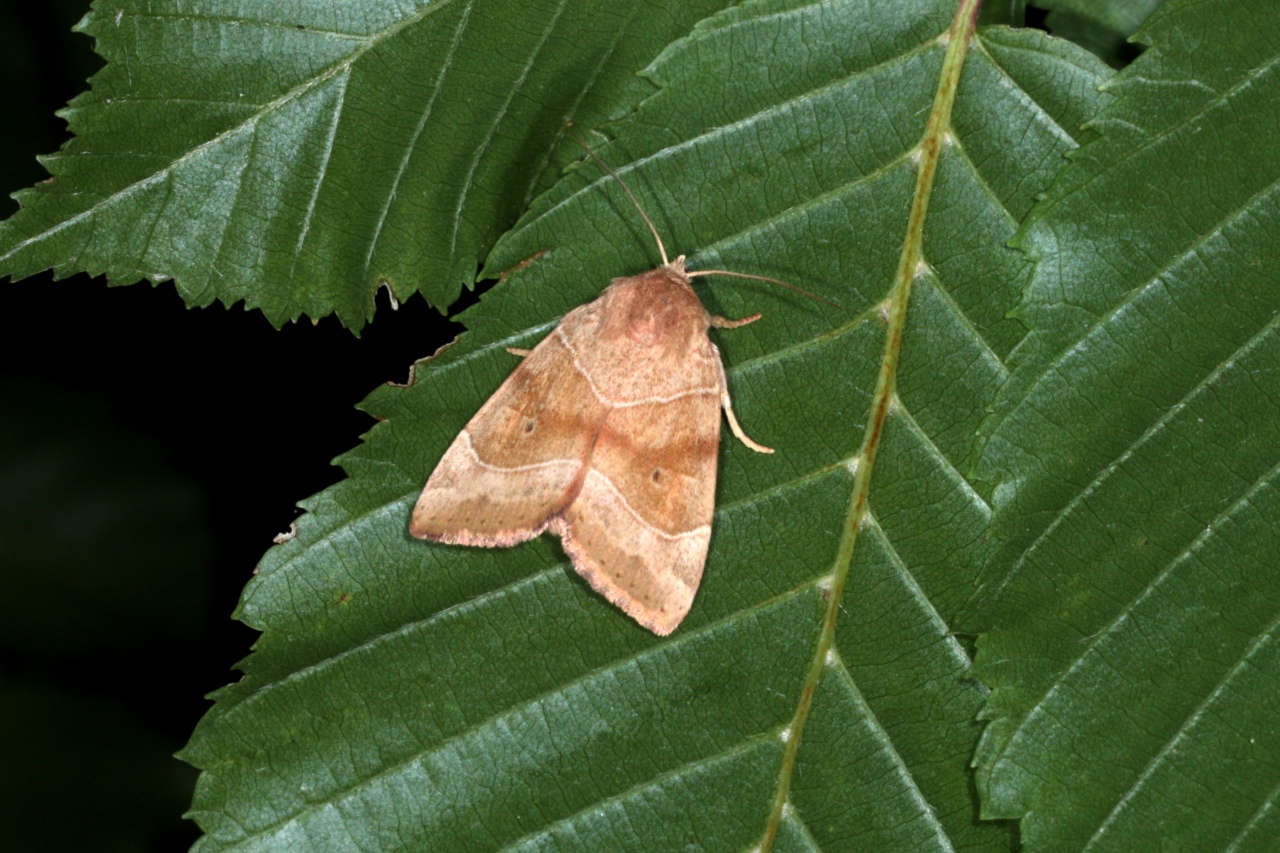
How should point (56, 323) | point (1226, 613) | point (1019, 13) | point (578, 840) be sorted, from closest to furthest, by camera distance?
point (1226, 613) → point (578, 840) → point (1019, 13) → point (56, 323)

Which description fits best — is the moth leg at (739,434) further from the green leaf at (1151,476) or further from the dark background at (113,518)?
the dark background at (113,518)

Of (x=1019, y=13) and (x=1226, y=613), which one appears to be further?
(x=1019, y=13)

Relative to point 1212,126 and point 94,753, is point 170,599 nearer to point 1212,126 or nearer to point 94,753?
point 94,753

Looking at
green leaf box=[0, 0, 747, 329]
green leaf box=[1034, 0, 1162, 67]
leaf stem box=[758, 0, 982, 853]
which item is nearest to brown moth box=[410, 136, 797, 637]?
leaf stem box=[758, 0, 982, 853]

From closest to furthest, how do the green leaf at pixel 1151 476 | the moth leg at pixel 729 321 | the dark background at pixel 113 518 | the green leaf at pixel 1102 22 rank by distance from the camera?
the green leaf at pixel 1151 476 → the moth leg at pixel 729 321 → the green leaf at pixel 1102 22 → the dark background at pixel 113 518

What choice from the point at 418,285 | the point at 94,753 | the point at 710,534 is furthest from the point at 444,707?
the point at 94,753

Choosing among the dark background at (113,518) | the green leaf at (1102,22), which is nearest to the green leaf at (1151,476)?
the green leaf at (1102,22)
